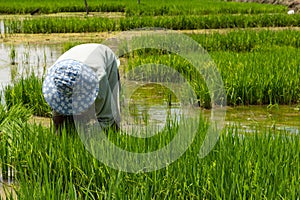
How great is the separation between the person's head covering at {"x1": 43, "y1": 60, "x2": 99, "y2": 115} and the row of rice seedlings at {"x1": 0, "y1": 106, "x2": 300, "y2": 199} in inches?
7.2

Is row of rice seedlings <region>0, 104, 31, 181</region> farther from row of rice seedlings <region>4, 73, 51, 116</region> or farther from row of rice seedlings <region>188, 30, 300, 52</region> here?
row of rice seedlings <region>188, 30, 300, 52</region>

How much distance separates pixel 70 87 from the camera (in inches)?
122

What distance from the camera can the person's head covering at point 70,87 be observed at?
311 cm

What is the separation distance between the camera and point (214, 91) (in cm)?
544

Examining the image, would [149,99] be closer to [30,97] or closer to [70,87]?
[30,97]

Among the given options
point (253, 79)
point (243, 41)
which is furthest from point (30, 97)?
point (243, 41)

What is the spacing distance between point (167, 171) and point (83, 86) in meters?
0.68

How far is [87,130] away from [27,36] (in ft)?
28.1

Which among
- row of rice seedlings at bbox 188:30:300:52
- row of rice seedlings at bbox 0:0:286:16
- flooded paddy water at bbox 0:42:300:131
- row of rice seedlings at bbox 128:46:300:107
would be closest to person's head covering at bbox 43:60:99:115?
flooded paddy water at bbox 0:42:300:131

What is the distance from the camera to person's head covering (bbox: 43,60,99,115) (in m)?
3.11

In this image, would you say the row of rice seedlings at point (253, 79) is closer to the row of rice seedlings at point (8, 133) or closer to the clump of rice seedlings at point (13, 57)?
the row of rice seedlings at point (8, 133)

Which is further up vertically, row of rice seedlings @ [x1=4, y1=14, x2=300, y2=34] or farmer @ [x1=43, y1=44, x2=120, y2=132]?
row of rice seedlings @ [x1=4, y1=14, x2=300, y2=34]

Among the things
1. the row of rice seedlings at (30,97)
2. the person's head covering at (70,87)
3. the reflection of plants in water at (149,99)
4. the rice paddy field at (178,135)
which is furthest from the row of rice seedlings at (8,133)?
the reflection of plants in water at (149,99)

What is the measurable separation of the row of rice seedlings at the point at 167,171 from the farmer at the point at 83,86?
0.15 meters
